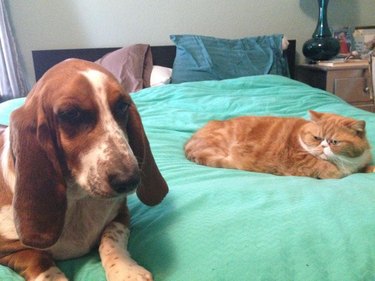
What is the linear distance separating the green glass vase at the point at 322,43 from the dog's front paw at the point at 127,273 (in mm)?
2847

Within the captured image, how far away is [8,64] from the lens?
9.43ft

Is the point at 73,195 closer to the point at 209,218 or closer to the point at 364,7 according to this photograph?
the point at 209,218

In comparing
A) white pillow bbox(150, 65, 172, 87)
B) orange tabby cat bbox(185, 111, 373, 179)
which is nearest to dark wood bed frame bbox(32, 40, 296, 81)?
white pillow bbox(150, 65, 172, 87)

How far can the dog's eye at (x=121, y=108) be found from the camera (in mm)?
775

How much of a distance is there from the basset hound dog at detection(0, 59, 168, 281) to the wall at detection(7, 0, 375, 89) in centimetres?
257

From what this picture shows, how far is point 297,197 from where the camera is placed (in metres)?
0.92

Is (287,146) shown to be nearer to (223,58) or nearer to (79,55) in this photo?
(223,58)

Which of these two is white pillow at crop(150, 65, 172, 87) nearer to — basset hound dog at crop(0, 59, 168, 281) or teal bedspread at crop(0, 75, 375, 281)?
teal bedspread at crop(0, 75, 375, 281)

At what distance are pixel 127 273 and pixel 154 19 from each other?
9.52ft

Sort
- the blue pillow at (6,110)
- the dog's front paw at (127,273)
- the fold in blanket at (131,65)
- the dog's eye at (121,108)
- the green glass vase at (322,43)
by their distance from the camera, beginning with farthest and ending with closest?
the green glass vase at (322,43), the fold in blanket at (131,65), the blue pillow at (6,110), the dog's eye at (121,108), the dog's front paw at (127,273)

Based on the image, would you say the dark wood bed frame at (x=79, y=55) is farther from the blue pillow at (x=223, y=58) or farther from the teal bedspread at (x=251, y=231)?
the teal bedspread at (x=251, y=231)

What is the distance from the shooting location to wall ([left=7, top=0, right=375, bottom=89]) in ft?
10.1

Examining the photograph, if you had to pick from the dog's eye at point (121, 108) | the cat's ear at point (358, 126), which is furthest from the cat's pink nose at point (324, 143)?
the dog's eye at point (121, 108)

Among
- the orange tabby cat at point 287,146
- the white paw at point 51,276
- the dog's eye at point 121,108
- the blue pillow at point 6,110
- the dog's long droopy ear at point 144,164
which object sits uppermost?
the dog's eye at point 121,108
